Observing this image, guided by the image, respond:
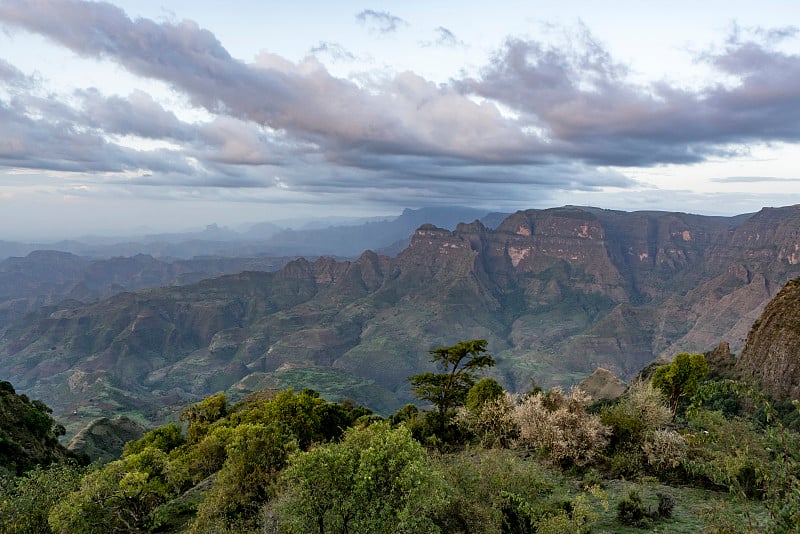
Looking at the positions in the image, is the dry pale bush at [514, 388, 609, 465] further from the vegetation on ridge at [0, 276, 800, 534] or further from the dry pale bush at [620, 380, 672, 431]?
the dry pale bush at [620, 380, 672, 431]

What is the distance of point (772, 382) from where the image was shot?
3927 inches

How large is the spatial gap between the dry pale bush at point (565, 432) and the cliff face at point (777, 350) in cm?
8572

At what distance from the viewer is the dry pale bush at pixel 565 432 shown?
3450 cm

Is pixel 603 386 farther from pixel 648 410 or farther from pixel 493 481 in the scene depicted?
pixel 493 481

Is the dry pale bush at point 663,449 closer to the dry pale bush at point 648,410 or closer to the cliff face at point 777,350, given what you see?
the dry pale bush at point 648,410

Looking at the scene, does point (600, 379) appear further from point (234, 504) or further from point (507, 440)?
point (234, 504)

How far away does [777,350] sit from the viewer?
102438 mm

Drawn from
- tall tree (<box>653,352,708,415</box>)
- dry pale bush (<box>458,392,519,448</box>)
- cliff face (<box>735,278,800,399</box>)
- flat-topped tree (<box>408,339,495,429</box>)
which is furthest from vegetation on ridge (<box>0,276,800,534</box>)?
cliff face (<box>735,278,800,399</box>)

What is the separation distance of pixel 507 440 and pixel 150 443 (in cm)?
6425

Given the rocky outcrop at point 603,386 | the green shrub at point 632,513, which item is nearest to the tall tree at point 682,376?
the green shrub at point 632,513

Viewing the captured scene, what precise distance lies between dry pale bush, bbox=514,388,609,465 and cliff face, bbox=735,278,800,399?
281 feet

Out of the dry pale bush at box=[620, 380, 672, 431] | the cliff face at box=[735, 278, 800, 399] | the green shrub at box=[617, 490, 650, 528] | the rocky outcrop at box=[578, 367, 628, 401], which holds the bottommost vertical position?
the rocky outcrop at box=[578, 367, 628, 401]

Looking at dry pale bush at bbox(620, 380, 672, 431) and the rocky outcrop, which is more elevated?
dry pale bush at bbox(620, 380, 672, 431)

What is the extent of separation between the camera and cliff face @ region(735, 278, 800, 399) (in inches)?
3809
